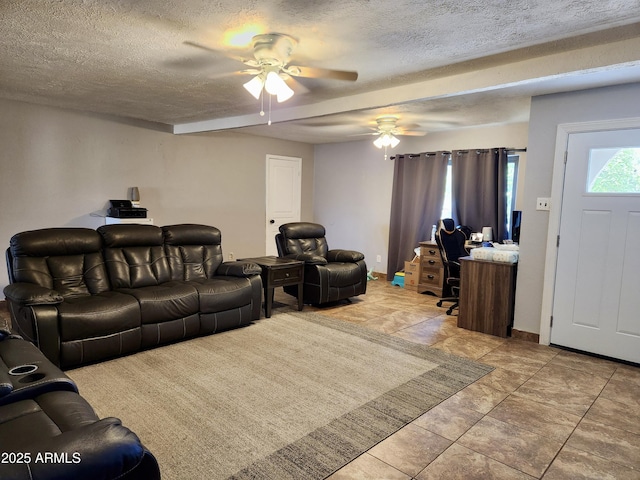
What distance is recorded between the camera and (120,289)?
3.77m

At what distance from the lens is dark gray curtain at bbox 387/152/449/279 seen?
19.9 ft

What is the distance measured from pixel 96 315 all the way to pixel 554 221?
4.02 m

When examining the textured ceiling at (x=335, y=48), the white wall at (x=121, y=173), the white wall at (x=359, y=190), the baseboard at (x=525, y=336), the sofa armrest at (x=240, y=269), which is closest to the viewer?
the textured ceiling at (x=335, y=48)

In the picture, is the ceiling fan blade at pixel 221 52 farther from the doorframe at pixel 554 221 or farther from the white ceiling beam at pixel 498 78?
the doorframe at pixel 554 221

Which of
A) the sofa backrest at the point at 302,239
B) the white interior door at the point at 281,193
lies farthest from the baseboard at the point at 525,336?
the white interior door at the point at 281,193

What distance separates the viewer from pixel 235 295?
3988 millimetres

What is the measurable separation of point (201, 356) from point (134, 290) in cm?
89

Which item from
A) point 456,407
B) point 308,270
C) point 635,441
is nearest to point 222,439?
point 456,407

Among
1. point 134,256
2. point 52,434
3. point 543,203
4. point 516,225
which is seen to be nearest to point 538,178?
point 543,203

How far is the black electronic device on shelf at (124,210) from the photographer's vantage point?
510cm

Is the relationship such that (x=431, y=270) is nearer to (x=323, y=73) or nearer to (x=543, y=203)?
(x=543, y=203)

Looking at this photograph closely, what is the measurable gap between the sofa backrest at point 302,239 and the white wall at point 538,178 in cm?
254

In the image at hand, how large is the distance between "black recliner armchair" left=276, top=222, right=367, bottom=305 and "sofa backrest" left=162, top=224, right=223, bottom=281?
40.2 inches

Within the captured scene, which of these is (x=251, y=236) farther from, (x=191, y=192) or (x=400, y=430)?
(x=400, y=430)
